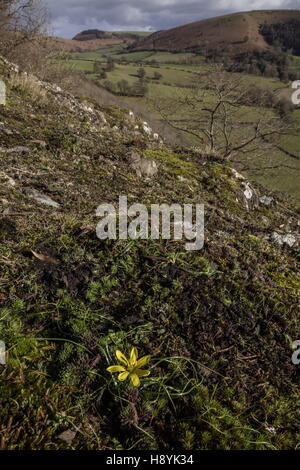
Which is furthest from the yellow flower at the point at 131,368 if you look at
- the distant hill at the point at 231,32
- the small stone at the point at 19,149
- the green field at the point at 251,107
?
the distant hill at the point at 231,32

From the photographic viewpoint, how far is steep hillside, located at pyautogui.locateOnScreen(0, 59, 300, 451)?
1711 mm

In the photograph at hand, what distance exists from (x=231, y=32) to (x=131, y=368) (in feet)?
377

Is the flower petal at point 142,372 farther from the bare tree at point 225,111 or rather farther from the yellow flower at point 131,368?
the bare tree at point 225,111

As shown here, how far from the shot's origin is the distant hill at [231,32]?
8625 cm

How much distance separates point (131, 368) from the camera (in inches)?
73.7

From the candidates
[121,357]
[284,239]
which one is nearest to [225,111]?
[284,239]

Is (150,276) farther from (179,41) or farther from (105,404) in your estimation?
(179,41)

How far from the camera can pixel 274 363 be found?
2.22 meters

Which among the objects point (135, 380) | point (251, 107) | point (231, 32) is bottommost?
point (135, 380)

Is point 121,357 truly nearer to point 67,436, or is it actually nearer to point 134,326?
point 134,326

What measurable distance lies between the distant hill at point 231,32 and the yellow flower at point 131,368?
A: 93382 millimetres

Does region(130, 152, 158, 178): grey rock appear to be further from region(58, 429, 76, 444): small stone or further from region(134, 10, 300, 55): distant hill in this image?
region(134, 10, 300, 55): distant hill
